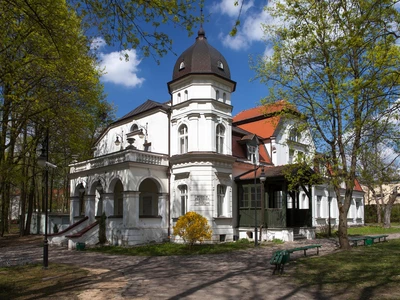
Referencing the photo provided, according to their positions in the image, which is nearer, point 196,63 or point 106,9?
point 106,9

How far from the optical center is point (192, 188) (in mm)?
21531

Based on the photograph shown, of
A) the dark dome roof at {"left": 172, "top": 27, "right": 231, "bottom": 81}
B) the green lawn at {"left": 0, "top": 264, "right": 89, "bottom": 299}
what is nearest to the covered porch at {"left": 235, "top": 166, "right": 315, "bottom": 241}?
the dark dome roof at {"left": 172, "top": 27, "right": 231, "bottom": 81}

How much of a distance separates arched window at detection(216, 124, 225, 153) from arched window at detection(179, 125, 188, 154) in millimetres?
1839

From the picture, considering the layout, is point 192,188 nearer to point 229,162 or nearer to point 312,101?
point 229,162

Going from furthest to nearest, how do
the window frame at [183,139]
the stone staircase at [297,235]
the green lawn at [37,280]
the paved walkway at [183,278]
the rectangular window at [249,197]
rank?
the rectangular window at [249,197] < the stone staircase at [297,235] < the window frame at [183,139] < the green lawn at [37,280] < the paved walkway at [183,278]

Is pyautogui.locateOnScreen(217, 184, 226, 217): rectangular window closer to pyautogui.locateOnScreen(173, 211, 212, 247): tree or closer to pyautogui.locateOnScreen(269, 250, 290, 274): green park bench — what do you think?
pyautogui.locateOnScreen(173, 211, 212, 247): tree

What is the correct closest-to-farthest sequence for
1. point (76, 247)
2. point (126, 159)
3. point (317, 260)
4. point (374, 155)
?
point (317, 260), point (374, 155), point (76, 247), point (126, 159)

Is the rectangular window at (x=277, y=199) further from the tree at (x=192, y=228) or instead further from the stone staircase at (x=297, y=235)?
the tree at (x=192, y=228)

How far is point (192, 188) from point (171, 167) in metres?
2.18

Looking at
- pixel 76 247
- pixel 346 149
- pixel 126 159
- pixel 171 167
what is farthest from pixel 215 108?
pixel 76 247

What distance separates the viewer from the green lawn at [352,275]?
870 centimetres

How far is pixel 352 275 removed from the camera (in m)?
10.7

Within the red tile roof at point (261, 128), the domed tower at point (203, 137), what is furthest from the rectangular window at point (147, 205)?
the red tile roof at point (261, 128)

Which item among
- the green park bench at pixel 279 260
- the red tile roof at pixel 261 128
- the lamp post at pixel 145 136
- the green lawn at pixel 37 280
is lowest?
the green lawn at pixel 37 280
